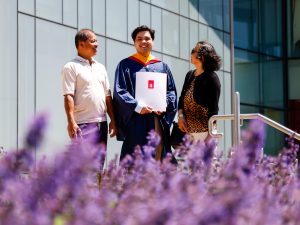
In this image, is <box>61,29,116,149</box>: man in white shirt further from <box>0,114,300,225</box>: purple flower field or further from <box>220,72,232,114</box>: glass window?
<box>220,72,232,114</box>: glass window

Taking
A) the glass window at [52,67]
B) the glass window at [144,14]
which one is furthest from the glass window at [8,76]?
the glass window at [144,14]

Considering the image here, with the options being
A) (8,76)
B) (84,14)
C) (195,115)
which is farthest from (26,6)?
(195,115)

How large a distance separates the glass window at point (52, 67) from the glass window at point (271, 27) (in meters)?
13.9

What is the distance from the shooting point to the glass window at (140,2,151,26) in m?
18.0

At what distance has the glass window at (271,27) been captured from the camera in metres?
27.4

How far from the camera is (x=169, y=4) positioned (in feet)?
64.1

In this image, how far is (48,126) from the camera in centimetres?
172

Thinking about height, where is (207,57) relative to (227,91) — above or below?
below

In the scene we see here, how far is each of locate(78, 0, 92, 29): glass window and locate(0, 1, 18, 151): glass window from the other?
2.28 metres

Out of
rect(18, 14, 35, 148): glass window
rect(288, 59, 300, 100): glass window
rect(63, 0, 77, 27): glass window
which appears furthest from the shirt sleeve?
rect(288, 59, 300, 100): glass window

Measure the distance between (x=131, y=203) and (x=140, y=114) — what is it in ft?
17.3

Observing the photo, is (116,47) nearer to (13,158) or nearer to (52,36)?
(52,36)

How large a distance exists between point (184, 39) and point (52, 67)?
6645mm

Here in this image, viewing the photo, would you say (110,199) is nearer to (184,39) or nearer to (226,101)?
(184,39)
